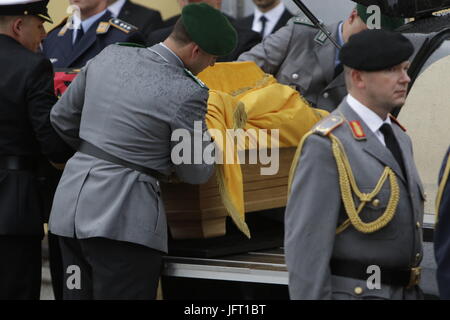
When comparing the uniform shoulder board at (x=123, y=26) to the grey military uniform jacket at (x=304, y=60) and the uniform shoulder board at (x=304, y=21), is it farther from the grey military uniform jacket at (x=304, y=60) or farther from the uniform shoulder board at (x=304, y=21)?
the uniform shoulder board at (x=304, y=21)

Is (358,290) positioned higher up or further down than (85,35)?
further down

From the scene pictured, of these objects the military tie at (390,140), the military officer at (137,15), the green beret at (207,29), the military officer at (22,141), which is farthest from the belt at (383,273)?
the military officer at (137,15)

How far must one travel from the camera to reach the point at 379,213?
3.44m

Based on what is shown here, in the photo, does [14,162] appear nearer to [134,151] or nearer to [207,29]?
[134,151]

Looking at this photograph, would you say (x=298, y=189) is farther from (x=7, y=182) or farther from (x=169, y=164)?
(x=7, y=182)

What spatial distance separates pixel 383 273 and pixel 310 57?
2.29 meters

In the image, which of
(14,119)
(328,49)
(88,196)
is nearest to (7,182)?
(14,119)

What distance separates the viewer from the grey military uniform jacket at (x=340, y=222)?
3.37m

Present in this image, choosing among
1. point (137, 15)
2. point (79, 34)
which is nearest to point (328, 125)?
point (79, 34)

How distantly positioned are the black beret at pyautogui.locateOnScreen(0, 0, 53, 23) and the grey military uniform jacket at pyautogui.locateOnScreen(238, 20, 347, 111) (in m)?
1.20

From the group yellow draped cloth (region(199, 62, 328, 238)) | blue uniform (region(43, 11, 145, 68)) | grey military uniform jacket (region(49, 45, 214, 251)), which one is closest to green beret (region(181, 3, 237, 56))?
grey military uniform jacket (region(49, 45, 214, 251))

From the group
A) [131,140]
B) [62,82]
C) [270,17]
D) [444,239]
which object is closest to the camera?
[444,239]

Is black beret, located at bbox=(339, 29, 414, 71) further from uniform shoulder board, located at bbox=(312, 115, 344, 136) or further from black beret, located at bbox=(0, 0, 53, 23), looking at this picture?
black beret, located at bbox=(0, 0, 53, 23)

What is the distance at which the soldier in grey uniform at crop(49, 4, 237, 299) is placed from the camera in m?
4.29
